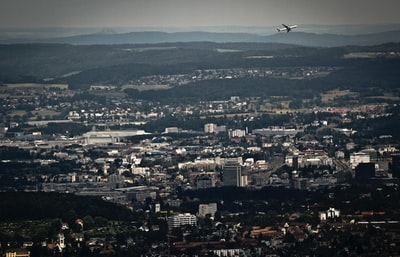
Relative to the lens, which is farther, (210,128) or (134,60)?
(134,60)

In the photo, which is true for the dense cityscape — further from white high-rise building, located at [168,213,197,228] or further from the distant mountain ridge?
the distant mountain ridge

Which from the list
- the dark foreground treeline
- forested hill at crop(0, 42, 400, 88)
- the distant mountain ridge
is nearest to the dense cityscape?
the dark foreground treeline

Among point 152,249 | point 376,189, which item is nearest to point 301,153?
point 376,189

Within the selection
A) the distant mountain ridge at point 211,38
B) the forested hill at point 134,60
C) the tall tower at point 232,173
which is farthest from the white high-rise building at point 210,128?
the distant mountain ridge at point 211,38

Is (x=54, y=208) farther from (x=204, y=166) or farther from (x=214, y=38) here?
(x=214, y=38)

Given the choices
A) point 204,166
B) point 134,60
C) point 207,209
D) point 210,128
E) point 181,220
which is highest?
point 181,220

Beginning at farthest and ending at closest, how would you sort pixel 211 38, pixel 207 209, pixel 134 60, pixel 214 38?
pixel 214 38, pixel 211 38, pixel 134 60, pixel 207 209

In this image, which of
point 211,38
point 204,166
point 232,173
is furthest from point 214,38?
point 232,173
